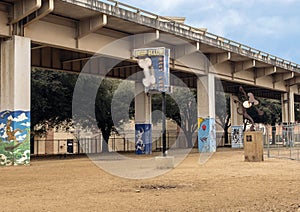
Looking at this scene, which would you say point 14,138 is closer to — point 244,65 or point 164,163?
point 164,163

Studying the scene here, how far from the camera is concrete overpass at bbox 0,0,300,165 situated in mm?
25016

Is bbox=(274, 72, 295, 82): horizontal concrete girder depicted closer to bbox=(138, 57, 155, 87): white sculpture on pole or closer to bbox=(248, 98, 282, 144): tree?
bbox=(248, 98, 282, 144): tree

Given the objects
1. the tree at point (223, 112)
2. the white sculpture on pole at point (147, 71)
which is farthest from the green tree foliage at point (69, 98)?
the white sculpture on pole at point (147, 71)

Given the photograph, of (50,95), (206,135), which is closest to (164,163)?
(206,135)

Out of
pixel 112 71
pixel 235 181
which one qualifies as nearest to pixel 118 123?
pixel 112 71

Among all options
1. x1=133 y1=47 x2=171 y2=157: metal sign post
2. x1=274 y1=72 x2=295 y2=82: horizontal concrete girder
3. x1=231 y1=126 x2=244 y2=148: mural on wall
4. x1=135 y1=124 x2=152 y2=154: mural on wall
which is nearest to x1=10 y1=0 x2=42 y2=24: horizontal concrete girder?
x1=133 y1=47 x2=171 y2=157: metal sign post

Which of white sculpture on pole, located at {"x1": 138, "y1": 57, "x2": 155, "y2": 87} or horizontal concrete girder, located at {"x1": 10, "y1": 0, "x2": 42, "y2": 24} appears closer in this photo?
white sculpture on pole, located at {"x1": 138, "y1": 57, "x2": 155, "y2": 87}

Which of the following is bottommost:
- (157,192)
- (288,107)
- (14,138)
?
(157,192)

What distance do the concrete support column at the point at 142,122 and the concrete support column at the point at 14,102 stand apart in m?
18.0

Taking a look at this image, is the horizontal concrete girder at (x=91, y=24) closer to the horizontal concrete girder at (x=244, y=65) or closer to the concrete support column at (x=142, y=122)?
the concrete support column at (x=142, y=122)

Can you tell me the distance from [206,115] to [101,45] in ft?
46.3

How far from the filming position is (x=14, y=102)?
24.6 m

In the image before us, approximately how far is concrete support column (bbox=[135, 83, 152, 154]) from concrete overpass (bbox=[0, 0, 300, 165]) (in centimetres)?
9

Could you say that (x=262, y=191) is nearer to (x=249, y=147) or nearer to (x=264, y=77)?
(x=249, y=147)
